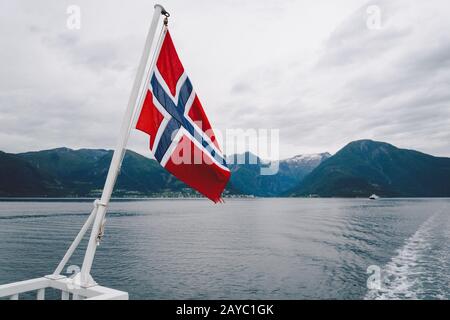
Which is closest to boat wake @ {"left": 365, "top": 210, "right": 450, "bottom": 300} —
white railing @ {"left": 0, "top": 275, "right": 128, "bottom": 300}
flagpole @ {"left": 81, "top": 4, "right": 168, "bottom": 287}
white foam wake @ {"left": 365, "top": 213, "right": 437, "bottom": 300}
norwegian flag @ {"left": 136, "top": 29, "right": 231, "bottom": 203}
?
white foam wake @ {"left": 365, "top": 213, "right": 437, "bottom": 300}

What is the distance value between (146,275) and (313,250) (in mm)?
28871

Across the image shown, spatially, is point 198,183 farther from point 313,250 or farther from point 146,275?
point 313,250

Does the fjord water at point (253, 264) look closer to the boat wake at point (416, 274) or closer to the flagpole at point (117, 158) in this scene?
the boat wake at point (416, 274)

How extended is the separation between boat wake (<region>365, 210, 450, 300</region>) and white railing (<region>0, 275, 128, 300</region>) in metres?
29.6

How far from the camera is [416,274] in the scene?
38969 mm

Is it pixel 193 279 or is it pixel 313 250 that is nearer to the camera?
pixel 193 279

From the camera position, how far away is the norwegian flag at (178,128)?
313 inches

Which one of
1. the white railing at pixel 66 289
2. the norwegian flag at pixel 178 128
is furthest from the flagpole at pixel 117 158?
the norwegian flag at pixel 178 128

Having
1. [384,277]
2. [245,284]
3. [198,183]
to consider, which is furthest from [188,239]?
[198,183]

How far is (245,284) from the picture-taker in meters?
35.6

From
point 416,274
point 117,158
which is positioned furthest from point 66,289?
point 416,274

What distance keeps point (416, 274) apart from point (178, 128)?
40243 mm

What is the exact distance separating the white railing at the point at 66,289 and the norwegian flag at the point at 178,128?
273 centimetres

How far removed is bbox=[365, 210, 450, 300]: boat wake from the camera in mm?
31667
